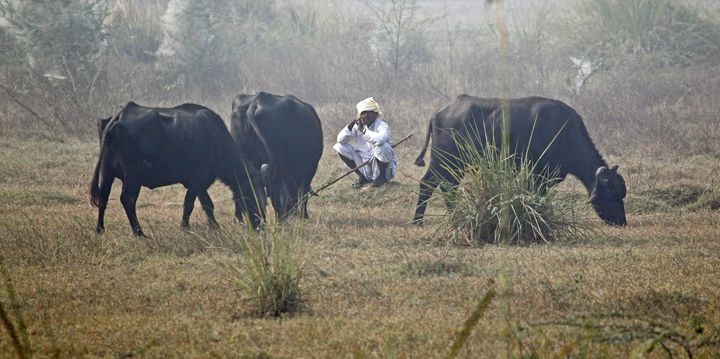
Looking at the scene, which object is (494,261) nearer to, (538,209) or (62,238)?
(538,209)

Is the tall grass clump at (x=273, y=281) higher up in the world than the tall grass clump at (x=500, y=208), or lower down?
higher up

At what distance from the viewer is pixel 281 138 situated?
11.8m

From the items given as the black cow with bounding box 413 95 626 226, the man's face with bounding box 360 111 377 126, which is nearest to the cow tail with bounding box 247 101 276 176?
the man's face with bounding box 360 111 377 126

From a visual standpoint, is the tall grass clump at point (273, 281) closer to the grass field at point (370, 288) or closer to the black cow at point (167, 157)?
the grass field at point (370, 288)

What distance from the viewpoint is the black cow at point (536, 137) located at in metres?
11.3

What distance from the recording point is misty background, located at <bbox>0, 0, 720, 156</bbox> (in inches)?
690

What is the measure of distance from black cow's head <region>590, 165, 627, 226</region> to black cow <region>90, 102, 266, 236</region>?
343 centimetres

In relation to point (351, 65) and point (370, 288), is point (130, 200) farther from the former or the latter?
point (351, 65)

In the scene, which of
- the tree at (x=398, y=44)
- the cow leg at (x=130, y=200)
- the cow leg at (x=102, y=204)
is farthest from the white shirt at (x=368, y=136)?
the tree at (x=398, y=44)

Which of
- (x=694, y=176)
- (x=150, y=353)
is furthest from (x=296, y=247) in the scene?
(x=694, y=176)

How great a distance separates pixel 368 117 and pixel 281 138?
3.54 ft

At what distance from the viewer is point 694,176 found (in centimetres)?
1375

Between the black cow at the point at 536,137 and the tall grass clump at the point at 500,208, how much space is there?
1436 mm

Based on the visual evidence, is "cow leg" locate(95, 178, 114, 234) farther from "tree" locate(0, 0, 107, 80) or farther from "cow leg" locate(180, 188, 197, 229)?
"tree" locate(0, 0, 107, 80)
